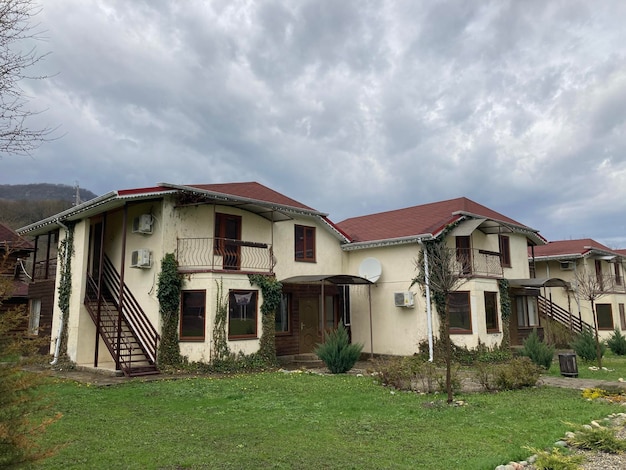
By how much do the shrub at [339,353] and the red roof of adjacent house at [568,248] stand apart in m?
17.6

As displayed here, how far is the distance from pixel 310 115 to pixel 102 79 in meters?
12.1

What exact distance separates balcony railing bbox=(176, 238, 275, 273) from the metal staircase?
6.98ft

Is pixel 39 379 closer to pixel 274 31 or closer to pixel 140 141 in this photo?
pixel 274 31

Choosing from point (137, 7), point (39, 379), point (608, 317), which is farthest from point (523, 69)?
point (608, 317)

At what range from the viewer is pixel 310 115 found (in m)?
20.0

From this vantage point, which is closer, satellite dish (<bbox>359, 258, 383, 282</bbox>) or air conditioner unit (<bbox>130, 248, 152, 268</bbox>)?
air conditioner unit (<bbox>130, 248, 152, 268</bbox>)

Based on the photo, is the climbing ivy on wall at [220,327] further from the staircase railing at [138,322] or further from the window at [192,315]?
the staircase railing at [138,322]

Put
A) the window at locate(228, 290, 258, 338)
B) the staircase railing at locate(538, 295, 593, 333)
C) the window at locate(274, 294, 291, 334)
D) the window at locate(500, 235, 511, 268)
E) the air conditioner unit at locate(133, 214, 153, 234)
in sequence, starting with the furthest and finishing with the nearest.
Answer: the staircase railing at locate(538, 295, 593, 333)
the window at locate(500, 235, 511, 268)
the window at locate(274, 294, 291, 334)
the window at locate(228, 290, 258, 338)
the air conditioner unit at locate(133, 214, 153, 234)

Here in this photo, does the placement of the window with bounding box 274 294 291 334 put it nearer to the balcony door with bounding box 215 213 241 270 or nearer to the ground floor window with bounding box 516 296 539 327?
the balcony door with bounding box 215 213 241 270

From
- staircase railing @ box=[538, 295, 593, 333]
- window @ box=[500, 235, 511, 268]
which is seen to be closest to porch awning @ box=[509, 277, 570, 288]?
window @ box=[500, 235, 511, 268]

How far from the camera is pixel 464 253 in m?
18.3

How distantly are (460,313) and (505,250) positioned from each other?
525cm

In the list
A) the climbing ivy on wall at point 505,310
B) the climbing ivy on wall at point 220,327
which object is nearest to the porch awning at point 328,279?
the climbing ivy on wall at point 220,327

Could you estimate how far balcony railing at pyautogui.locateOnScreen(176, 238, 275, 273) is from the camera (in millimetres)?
14992
